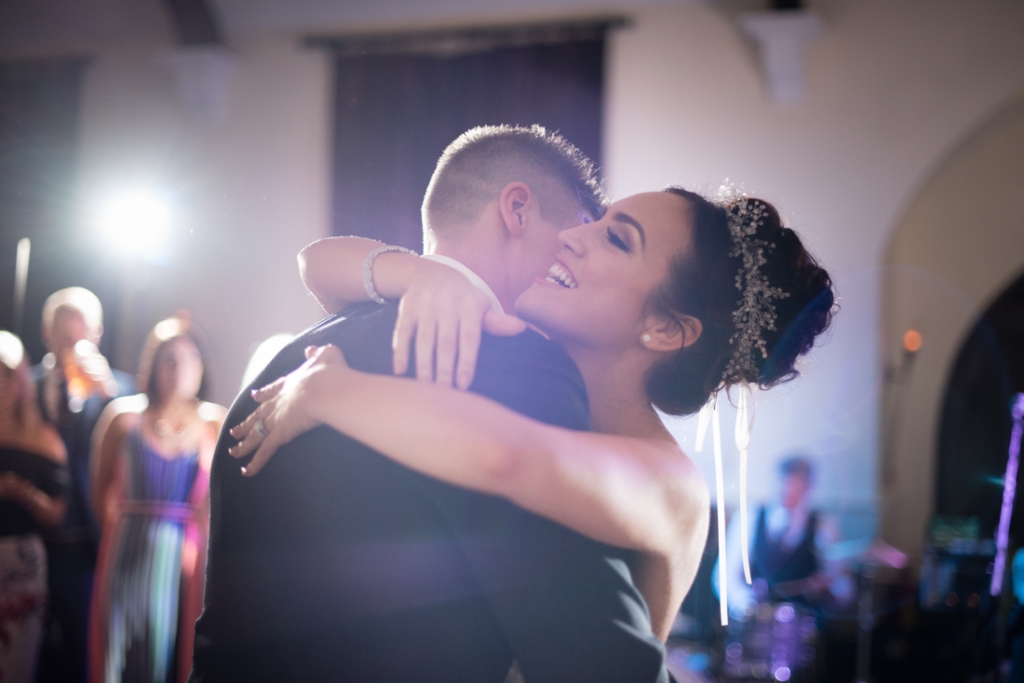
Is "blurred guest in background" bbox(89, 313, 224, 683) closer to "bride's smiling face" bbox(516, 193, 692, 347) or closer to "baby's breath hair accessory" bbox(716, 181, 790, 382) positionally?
"bride's smiling face" bbox(516, 193, 692, 347)

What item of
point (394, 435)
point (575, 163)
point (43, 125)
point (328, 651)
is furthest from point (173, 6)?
point (328, 651)

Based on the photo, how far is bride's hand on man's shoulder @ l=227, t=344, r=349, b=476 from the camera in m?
0.78

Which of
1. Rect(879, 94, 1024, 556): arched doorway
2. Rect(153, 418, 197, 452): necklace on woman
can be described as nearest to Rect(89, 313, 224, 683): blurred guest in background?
Rect(153, 418, 197, 452): necklace on woman

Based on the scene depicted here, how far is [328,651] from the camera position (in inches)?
31.8

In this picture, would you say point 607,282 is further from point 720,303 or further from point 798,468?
point 798,468

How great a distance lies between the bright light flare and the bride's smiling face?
1.91 ft

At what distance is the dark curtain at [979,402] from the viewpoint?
3215 mm

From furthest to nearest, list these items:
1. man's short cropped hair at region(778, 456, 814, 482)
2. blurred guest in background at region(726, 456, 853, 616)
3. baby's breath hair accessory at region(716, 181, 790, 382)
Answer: blurred guest in background at region(726, 456, 853, 616)
man's short cropped hair at region(778, 456, 814, 482)
baby's breath hair accessory at region(716, 181, 790, 382)

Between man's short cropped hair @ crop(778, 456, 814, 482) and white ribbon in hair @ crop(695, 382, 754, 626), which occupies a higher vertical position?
white ribbon in hair @ crop(695, 382, 754, 626)

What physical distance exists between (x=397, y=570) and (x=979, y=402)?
3.78 metres

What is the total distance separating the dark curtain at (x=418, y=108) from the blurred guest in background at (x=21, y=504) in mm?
563

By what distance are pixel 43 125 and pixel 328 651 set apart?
0.90m

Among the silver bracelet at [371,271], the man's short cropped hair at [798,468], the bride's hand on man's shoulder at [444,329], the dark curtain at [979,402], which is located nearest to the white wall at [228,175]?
the silver bracelet at [371,271]

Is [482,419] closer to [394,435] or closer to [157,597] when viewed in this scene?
[394,435]
